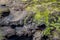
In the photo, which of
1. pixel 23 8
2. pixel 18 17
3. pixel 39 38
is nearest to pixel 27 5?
pixel 23 8

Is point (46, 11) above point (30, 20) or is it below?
above

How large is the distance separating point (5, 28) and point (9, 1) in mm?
1029

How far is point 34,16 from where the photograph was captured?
5.16 m

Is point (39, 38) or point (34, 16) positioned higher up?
point (34, 16)

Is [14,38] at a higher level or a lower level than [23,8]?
lower

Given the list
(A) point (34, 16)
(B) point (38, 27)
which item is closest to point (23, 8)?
(A) point (34, 16)

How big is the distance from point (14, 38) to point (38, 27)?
624 mm

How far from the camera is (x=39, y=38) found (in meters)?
4.68

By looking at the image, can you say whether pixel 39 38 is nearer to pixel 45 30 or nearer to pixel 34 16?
pixel 45 30

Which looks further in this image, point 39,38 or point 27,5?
point 27,5

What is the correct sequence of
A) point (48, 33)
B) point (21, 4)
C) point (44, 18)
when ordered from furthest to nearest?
1. point (21, 4)
2. point (44, 18)
3. point (48, 33)

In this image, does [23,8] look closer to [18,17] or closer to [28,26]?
[18,17]

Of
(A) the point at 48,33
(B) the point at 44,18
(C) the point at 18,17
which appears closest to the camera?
(A) the point at 48,33

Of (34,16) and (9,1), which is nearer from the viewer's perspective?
(34,16)
